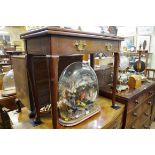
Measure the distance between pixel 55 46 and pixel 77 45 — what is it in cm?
16

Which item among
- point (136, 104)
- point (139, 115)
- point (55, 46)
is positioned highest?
point (55, 46)

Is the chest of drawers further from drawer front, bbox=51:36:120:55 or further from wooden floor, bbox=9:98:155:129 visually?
drawer front, bbox=51:36:120:55

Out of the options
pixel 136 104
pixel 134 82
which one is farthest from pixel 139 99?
pixel 134 82

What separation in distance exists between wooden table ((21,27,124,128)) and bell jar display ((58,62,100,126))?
195 millimetres

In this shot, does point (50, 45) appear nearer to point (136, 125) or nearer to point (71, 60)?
point (71, 60)

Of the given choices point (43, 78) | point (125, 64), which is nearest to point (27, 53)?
point (43, 78)

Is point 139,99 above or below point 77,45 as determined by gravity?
below

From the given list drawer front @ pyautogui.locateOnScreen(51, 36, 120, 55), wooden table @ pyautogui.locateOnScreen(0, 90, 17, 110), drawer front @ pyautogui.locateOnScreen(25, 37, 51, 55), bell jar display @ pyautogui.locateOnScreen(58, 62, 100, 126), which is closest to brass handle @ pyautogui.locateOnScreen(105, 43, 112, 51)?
drawer front @ pyautogui.locateOnScreen(51, 36, 120, 55)

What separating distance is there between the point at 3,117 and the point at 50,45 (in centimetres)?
82

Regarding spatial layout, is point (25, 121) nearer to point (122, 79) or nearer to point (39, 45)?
point (39, 45)

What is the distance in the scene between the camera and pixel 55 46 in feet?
2.37

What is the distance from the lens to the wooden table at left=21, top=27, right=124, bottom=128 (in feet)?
2.36

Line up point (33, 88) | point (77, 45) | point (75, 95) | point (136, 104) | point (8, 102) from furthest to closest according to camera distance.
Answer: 1. point (136, 104)
2. point (8, 102)
3. point (75, 95)
4. point (33, 88)
5. point (77, 45)

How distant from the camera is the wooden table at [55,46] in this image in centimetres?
72
